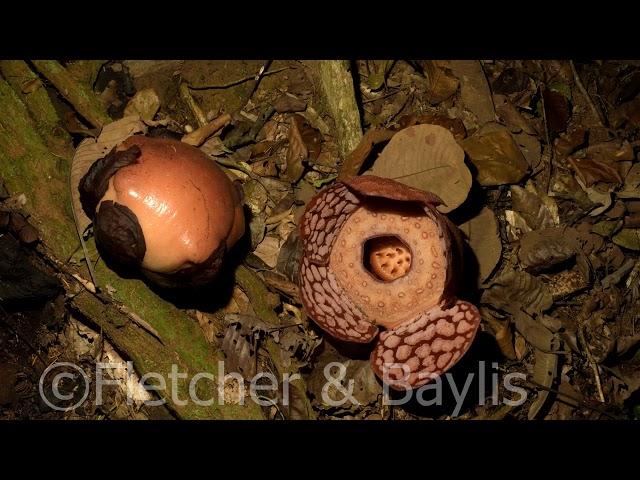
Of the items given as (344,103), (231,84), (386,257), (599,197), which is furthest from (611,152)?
(231,84)

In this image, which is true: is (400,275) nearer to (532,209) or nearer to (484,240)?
(484,240)

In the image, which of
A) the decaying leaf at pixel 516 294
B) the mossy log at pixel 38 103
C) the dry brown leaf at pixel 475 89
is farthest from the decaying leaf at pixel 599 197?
the mossy log at pixel 38 103

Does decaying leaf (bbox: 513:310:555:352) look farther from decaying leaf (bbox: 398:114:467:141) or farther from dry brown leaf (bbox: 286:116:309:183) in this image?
dry brown leaf (bbox: 286:116:309:183)

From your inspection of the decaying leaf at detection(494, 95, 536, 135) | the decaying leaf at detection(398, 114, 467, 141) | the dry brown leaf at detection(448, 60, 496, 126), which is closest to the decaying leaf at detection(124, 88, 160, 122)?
the decaying leaf at detection(398, 114, 467, 141)

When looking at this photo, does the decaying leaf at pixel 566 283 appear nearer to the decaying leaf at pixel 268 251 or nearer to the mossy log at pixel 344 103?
the mossy log at pixel 344 103
